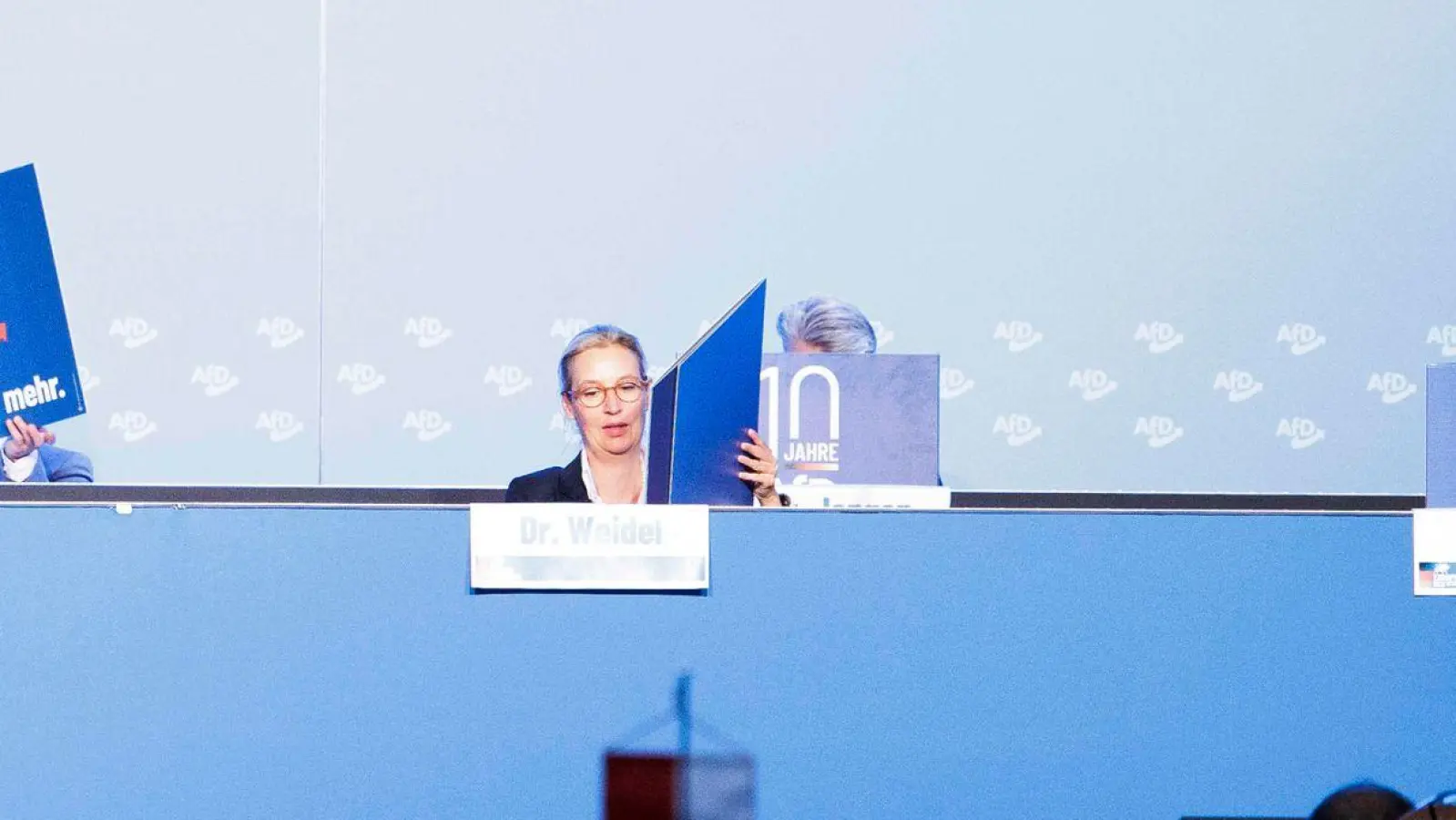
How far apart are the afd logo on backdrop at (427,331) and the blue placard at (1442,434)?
260cm

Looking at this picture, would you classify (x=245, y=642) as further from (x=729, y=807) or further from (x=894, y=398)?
(x=894, y=398)

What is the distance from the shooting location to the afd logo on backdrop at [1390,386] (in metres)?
3.95

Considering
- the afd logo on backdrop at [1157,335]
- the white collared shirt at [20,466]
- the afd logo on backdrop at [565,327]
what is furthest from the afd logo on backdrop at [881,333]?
the white collared shirt at [20,466]

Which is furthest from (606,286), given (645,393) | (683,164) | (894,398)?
(894,398)

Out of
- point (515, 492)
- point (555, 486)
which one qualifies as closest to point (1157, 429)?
point (555, 486)

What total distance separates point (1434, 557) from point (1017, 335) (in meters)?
2.33

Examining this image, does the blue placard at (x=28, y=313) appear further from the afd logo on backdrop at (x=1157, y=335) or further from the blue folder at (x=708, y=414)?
the afd logo on backdrop at (x=1157, y=335)

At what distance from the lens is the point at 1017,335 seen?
3.89 m

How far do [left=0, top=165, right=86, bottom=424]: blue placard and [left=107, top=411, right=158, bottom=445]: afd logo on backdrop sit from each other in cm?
188

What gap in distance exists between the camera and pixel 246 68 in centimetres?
385

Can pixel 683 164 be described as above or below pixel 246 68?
below

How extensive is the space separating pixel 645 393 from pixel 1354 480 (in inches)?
96.3

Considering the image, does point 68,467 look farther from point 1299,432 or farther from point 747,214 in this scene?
point 1299,432

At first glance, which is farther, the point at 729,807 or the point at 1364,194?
the point at 1364,194
